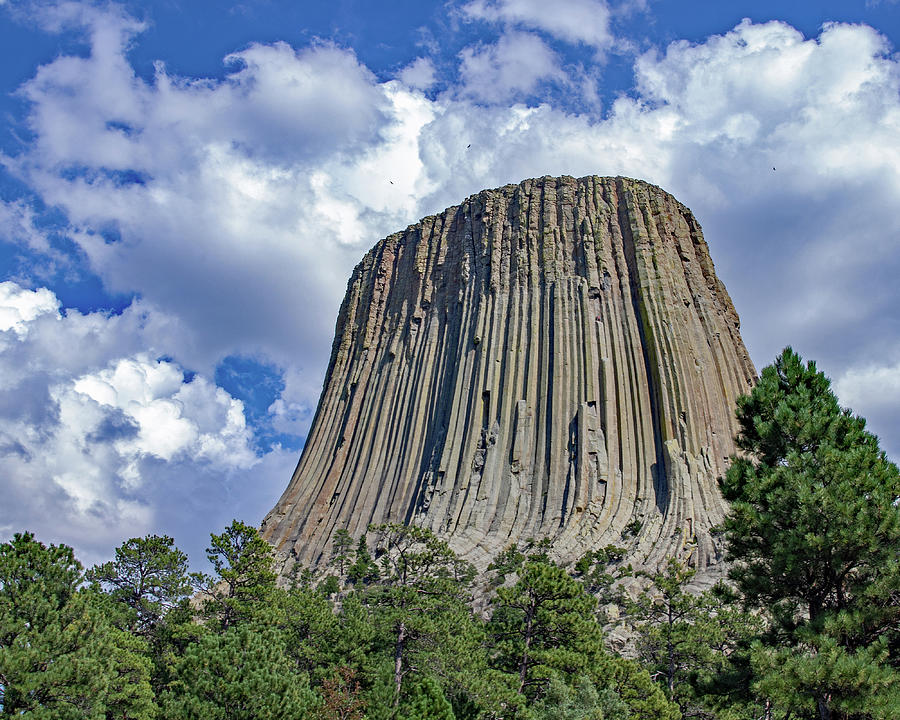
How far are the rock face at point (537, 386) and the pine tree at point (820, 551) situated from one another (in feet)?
88.0

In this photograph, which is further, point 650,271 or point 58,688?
point 650,271

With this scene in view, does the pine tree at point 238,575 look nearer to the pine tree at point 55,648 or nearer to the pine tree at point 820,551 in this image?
the pine tree at point 55,648

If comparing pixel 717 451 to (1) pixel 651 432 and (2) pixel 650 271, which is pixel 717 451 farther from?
(2) pixel 650 271

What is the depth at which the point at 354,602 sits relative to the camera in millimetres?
26469

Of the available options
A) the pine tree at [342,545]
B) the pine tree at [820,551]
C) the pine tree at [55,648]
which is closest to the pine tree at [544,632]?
the pine tree at [820,551]

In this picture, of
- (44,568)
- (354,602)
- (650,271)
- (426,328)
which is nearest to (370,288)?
(426,328)

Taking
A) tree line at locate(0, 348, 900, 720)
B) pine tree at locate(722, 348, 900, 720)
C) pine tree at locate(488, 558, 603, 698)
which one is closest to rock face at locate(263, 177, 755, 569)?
tree line at locate(0, 348, 900, 720)

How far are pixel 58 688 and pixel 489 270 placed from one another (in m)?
47.3

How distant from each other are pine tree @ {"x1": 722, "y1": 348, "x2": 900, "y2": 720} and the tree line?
1.4 inches

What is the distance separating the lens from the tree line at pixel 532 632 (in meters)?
13.2

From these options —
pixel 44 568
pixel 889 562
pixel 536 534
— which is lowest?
pixel 889 562

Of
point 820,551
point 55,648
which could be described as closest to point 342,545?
point 55,648

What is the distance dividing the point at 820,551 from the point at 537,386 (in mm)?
39578

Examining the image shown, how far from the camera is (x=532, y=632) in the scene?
23.0 metres
